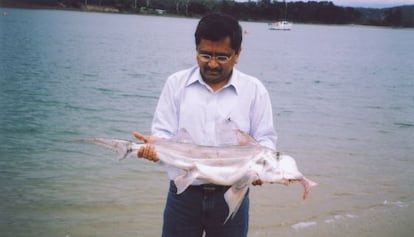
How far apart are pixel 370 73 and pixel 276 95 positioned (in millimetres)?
16426

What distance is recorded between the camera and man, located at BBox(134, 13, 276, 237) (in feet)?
12.6

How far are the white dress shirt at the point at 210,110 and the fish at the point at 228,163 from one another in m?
0.20

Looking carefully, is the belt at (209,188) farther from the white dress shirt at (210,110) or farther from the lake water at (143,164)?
the lake water at (143,164)

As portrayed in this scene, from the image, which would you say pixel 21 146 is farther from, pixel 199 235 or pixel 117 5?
pixel 117 5

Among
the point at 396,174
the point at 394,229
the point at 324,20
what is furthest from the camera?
the point at 324,20

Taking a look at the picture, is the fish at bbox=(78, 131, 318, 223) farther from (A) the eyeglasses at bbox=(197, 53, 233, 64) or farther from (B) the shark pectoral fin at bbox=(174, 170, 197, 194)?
(A) the eyeglasses at bbox=(197, 53, 233, 64)

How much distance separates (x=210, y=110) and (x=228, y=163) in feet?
1.45

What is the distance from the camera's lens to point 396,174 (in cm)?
1055

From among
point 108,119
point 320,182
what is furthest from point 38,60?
point 320,182

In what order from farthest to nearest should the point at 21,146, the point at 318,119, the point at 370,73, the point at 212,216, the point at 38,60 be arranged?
the point at 370,73 < the point at 38,60 < the point at 318,119 < the point at 21,146 < the point at 212,216

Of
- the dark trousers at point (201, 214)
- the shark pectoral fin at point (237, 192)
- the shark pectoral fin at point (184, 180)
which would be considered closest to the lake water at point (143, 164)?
the dark trousers at point (201, 214)

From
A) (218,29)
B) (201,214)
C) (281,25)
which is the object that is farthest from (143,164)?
(281,25)

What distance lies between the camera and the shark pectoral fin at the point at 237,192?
3.63 meters

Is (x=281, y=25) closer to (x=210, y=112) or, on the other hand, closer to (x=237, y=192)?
(x=210, y=112)
